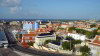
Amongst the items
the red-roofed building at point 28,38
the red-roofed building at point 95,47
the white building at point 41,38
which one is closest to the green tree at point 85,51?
the red-roofed building at point 95,47

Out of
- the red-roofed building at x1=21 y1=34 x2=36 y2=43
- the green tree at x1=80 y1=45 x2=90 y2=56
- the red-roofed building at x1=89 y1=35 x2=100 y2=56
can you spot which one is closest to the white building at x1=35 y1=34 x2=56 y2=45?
the red-roofed building at x1=21 y1=34 x2=36 y2=43

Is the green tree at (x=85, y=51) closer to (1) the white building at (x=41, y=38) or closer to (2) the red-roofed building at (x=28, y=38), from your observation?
(1) the white building at (x=41, y=38)

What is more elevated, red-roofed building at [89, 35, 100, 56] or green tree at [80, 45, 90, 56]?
red-roofed building at [89, 35, 100, 56]

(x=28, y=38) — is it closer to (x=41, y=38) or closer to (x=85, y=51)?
(x=41, y=38)

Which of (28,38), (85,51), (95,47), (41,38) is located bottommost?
(28,38)

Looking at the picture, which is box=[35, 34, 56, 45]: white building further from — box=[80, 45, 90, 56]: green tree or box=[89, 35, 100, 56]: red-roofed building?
box=[89, 35, 100, 56]: red-roofed building

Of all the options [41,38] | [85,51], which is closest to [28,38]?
[41,38]

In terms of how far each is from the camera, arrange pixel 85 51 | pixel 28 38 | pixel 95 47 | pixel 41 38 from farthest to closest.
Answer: pixel 28 38, pixel 41 38, pixel 85 51, pixel 95 47

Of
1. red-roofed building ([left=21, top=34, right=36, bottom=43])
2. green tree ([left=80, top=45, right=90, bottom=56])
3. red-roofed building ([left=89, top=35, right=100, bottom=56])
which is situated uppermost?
red-roofed building ([left=89, top=35, right=100, bottom=56])

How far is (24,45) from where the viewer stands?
42031mm

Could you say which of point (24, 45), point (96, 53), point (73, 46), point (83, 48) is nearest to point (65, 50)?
point (73, 46)

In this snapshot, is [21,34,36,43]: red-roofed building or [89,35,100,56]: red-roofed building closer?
[89,35,100,56]: red-roofed building

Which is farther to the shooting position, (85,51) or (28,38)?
(28,38)

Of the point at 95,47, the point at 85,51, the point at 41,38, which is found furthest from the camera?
the point at 41,38
